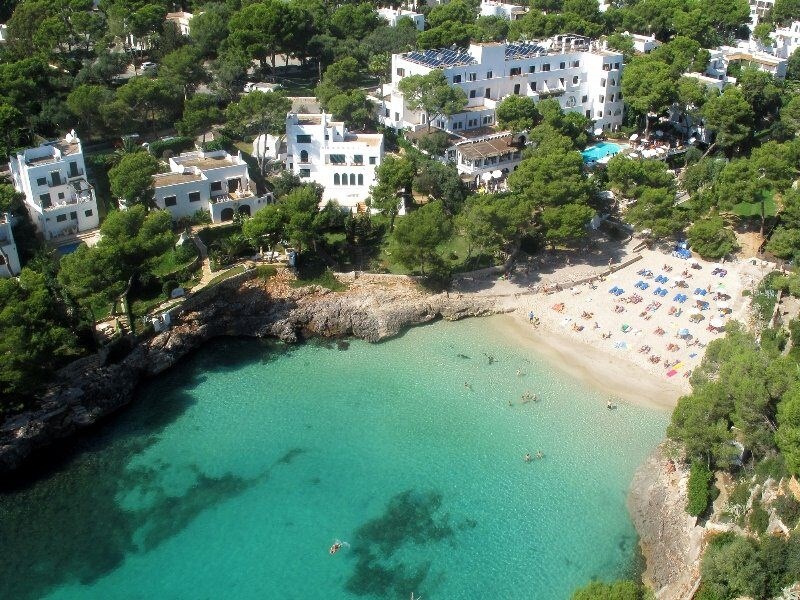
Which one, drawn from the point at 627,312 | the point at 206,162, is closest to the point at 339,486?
the point at 627,312

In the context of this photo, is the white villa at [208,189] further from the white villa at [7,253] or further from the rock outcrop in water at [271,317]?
the white villa at [7,253]

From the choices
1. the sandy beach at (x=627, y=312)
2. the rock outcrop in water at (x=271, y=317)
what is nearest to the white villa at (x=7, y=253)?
the rock outcrop in water at (x=271, y=317)

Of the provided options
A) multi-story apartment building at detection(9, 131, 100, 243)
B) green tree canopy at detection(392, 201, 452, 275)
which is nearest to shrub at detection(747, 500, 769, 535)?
green tree canopy at detection(392, 201, 452, 275)

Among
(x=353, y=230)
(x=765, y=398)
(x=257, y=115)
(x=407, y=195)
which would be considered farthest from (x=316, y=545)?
(x=257, y=115)

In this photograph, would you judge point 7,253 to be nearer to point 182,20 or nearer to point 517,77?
point 517,77

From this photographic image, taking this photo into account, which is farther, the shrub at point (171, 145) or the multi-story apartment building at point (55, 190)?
the shrub at point (171, 145)

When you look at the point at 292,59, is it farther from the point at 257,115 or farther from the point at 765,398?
the point at 765,398
